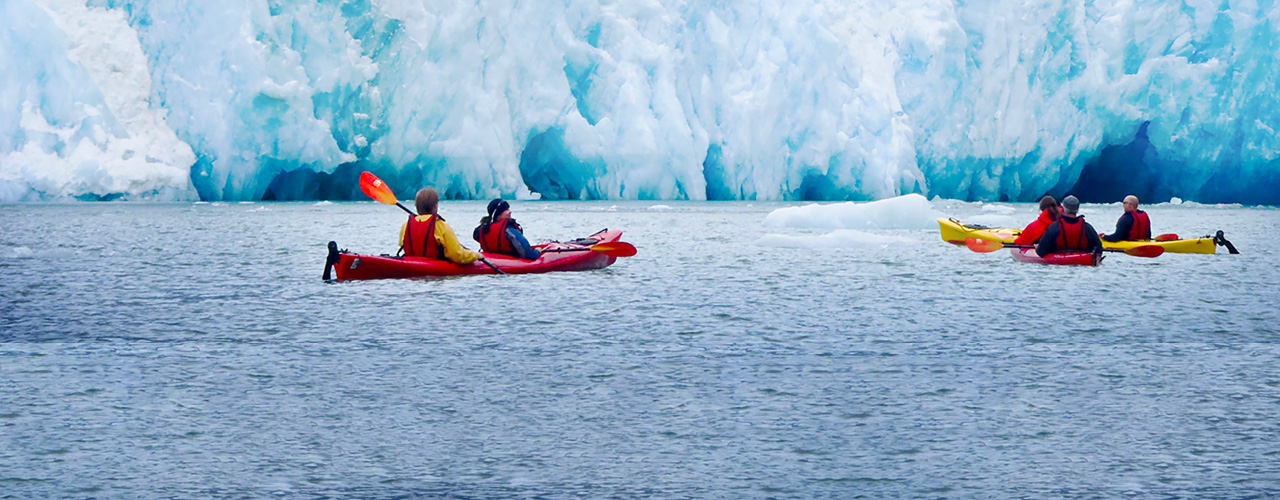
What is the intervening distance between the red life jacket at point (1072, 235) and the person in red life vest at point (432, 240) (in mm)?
5319

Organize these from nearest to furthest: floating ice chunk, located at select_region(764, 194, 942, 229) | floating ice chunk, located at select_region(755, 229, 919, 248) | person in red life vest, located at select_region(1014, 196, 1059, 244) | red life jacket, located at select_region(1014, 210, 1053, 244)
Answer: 1. person in red life vest, located at select_region(1014, 196, 1059, 244)
2. red life jacket, located at select_region(1014, 210, 1053, 244)
3. floating ice chunk, located at select_region(755, 229, 919, 248)
4. floating ice chunk, located at select_region(764, 194, 942, 229)

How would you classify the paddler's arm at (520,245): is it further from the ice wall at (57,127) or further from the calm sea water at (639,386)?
the ice wall at (57,127)

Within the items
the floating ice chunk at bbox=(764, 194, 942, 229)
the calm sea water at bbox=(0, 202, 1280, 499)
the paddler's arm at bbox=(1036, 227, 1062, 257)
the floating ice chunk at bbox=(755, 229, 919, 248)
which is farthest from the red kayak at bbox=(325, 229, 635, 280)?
the floating ice chunk at bbox=(764, 194, 942, 229)

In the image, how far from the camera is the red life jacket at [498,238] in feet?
Answer: 31.4

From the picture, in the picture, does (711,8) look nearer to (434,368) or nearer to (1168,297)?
(1168,297)

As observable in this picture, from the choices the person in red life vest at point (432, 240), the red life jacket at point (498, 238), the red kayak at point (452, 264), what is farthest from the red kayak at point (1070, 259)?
the person in red life vest at point (432, 240)

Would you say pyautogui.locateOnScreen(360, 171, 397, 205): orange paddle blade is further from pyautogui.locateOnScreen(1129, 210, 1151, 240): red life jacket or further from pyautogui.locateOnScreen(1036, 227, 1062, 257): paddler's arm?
pyautogui.locateOnScreen(1129, 210, 1151, 240): red life jacket

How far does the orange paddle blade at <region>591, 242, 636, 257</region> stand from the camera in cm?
1017

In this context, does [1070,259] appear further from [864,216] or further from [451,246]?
[864,216]

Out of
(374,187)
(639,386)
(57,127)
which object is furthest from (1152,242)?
(57,127)

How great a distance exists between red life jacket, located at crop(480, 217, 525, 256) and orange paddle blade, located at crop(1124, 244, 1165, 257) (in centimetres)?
591

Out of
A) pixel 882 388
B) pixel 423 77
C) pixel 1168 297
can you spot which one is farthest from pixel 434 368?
pixel 423 77

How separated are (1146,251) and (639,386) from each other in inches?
330

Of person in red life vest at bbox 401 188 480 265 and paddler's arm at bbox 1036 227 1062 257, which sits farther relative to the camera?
paddler's arm at bbox 1036 227 1062 257
